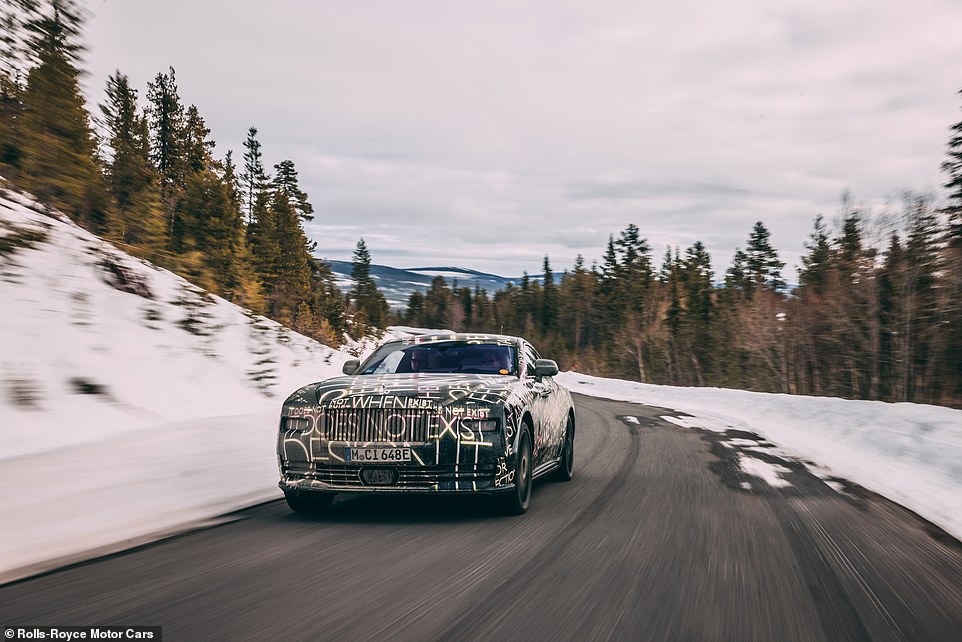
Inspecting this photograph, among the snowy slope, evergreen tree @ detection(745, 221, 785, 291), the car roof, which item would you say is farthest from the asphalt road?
evergreen tree @ detection(745, 221, 785, 291)

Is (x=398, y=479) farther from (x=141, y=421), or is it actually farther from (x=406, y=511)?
(x=141, y=421)

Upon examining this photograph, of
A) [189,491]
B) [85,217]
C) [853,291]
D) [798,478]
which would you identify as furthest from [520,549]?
[853,291]

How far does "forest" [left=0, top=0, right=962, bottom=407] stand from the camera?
8.95 m

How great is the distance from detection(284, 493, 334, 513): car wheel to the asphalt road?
12 cm

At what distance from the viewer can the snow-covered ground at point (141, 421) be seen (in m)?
6.10

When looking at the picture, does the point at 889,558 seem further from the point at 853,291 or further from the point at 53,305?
the point at 853,291

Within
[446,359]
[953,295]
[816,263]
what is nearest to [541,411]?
[446,359]

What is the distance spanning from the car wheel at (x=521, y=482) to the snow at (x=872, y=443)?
11.7 feet

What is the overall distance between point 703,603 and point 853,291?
45.0 meters

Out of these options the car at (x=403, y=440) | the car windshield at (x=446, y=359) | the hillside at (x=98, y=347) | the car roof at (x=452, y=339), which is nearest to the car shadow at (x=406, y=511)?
the car at (x=403, y=440)

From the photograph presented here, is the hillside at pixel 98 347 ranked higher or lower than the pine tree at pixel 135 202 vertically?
lower

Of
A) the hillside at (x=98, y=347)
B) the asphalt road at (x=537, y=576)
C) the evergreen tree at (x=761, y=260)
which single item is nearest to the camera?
the asphalt road at (x=537, y=576)

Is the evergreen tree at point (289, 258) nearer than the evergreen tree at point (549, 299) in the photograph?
Yes

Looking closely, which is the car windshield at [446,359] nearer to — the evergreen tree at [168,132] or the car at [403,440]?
the car at [403,440]
